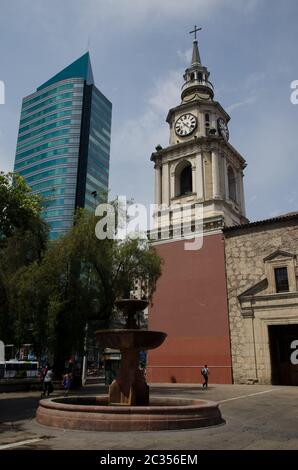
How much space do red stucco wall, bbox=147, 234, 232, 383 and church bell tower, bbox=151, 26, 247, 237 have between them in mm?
2658

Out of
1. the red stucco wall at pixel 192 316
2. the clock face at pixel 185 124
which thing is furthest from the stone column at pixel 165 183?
the red stucco wall at pixel 192 316

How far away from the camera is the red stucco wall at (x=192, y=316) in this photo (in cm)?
2634

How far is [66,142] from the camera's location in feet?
277

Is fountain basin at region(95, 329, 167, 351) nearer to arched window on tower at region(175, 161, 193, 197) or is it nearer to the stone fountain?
the stone fountain

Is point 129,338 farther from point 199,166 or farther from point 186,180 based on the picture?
point 186,180

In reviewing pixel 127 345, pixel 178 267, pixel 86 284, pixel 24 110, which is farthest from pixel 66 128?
pixel 127 345

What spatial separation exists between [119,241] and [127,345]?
1187 centimetres

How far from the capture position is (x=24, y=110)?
309ft

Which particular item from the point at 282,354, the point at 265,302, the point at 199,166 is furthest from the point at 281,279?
the point at 199,166

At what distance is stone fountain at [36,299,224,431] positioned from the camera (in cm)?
816

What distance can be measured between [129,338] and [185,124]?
92.7 feet

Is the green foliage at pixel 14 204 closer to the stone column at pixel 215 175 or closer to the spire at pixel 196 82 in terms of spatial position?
the stone column at pixel 215 175

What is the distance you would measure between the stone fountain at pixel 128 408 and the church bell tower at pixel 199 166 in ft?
63.0

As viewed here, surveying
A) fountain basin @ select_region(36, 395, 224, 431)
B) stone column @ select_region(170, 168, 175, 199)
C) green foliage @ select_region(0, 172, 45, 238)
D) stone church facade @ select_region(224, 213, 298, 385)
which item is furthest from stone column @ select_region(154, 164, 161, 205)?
fountain basin @ select_region(36, 395, 224, 431)
